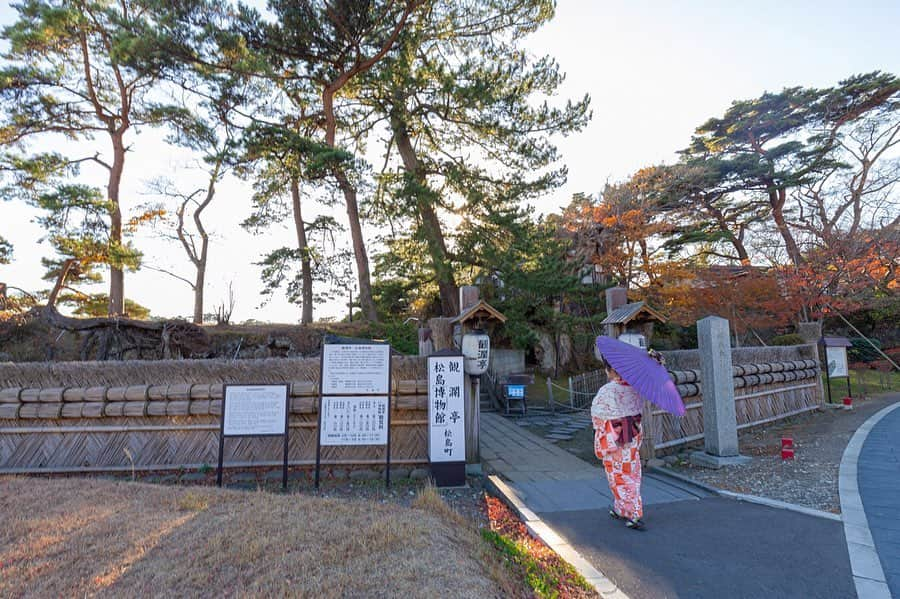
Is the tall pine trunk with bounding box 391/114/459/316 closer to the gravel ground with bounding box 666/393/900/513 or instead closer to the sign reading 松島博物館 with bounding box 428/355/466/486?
the sign reading 松島博物館 with bounding box 428/355/466/486

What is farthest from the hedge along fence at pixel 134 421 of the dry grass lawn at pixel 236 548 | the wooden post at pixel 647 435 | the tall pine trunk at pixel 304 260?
the tall pine trunk at pixel 304 260

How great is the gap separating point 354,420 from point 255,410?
126 centimetres

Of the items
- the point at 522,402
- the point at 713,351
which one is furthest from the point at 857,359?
the point at 713,351

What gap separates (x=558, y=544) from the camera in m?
3.69

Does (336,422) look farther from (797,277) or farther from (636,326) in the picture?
(797,277)

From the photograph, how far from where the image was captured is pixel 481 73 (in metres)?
12.9

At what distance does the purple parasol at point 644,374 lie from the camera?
397 centimetres

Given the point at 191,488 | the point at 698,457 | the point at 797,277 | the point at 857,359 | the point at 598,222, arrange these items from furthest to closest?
the point at 857,359 < the point at 598,222 < the point at 797,277 < the point at 698,457 < the point at 191,488

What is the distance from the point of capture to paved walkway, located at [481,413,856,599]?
3.12m

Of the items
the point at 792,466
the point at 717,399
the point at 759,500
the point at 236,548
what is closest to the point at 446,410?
the point at 236,548

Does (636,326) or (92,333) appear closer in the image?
(636,326)

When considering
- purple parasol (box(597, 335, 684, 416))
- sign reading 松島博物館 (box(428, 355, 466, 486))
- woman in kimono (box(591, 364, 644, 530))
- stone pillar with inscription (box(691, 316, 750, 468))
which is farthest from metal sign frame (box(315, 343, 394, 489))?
stone pillar with inscription (box(691, 316, 750, 468))

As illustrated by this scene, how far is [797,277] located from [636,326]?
1110cm

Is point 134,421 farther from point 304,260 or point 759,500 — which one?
point 304,260
